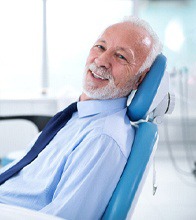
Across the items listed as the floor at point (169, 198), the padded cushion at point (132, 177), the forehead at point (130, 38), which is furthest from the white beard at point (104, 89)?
the floor at point (169, 198)

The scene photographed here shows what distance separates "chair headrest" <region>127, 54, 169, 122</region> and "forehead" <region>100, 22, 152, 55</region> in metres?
0.08

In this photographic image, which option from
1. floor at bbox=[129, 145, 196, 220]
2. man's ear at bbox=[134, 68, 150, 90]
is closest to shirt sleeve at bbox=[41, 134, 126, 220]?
man's ear at bbox=[134, 68, 150, 90]

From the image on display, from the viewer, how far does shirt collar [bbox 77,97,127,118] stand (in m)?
1.37

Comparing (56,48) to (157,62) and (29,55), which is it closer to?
(29,55)

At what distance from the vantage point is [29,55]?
3.70m

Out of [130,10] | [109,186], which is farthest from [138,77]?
[130,10]

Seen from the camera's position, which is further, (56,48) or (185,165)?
(56,48)

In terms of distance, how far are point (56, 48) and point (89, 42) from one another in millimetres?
351

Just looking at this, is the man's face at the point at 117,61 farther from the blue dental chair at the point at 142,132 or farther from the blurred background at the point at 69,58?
the blurred background at the point at 69,58

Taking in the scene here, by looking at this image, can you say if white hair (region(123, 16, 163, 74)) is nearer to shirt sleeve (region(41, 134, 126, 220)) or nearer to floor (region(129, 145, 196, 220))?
shirt sleeve (region(41, 134, 126, 220))

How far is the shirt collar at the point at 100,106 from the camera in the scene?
1.37 meters

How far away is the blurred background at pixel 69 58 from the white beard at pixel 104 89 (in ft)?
6.05

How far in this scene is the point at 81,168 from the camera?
115 cm

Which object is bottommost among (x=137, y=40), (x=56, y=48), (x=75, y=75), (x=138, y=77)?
(x=75, y=75)
